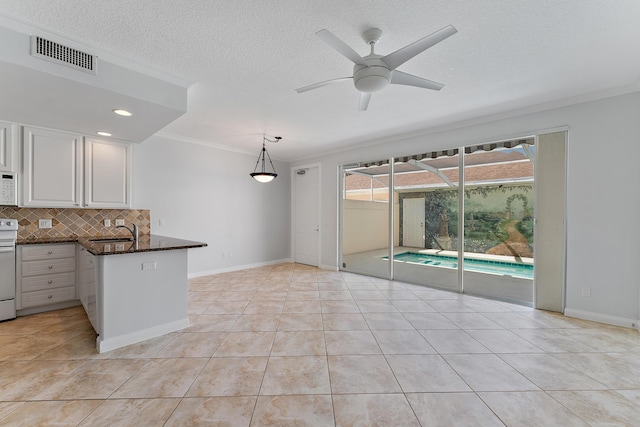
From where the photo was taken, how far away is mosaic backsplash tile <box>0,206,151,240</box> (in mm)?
3562

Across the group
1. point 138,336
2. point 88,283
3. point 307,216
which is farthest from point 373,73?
point 307,216

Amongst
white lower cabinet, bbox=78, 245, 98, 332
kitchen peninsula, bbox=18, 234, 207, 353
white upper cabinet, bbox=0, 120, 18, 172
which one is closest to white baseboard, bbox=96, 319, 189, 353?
kitchen peninsula, bbox=18, 234, 207, 353

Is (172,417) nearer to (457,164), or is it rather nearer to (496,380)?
(496,380)

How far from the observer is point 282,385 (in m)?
1.96

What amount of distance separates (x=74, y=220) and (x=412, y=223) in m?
5.53

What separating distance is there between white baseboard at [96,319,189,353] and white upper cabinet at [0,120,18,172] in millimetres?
2539

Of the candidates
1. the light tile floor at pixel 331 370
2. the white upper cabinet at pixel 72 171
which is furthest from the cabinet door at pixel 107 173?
the light tile floor at pixel 331 370

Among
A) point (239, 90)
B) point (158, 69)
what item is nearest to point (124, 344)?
point (158, 69)

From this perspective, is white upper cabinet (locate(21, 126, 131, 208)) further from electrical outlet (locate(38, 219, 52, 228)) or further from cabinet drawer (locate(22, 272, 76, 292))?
cabinet drawer (locate(22, 272, 76, 292))

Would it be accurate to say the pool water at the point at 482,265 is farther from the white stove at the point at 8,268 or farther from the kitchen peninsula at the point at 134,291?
the white stove at the point at 8,268

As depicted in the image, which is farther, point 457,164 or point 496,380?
point 457,164

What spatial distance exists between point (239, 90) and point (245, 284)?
3119 millimetres

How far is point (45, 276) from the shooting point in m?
3.38

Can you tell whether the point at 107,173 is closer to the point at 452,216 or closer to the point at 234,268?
the point at 234,268
